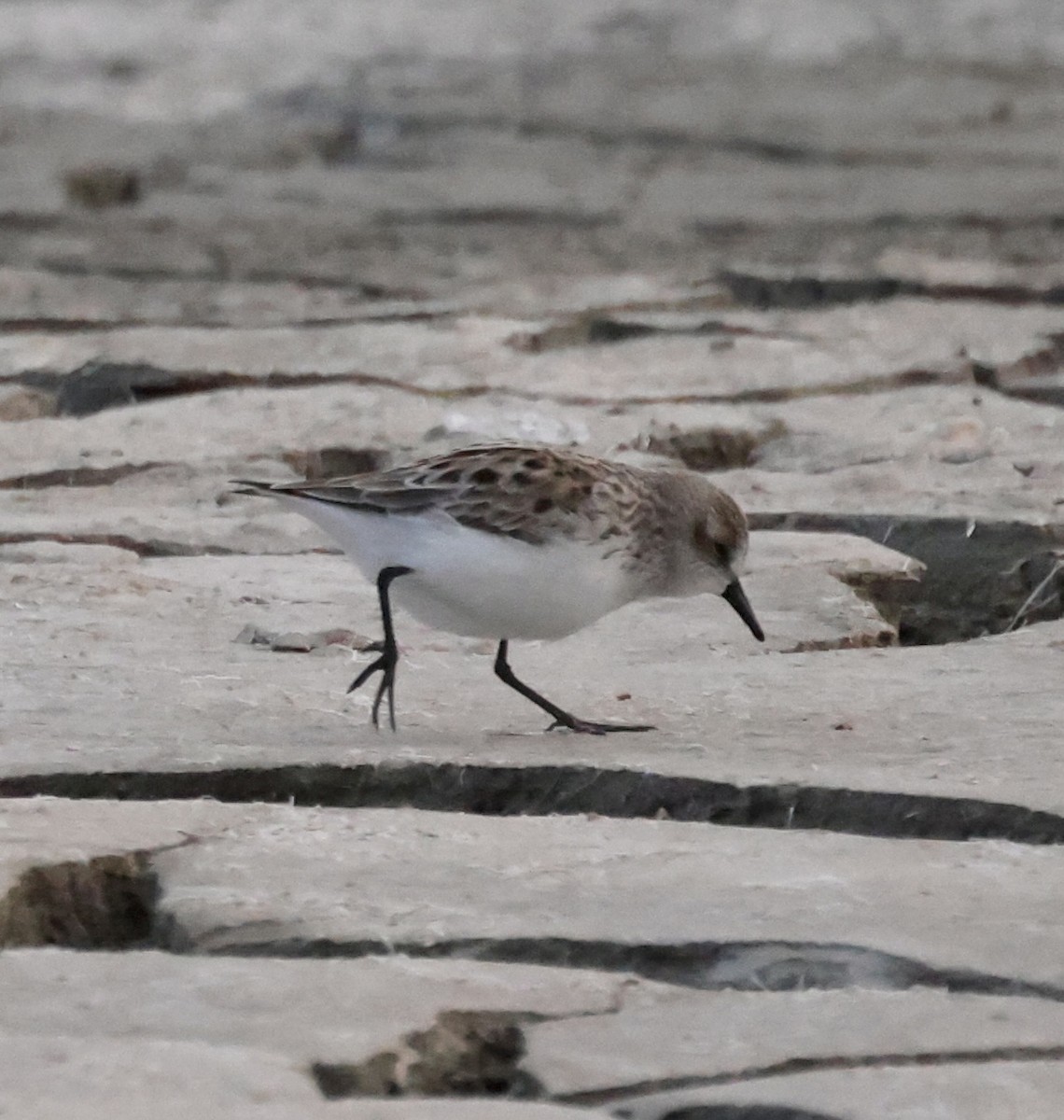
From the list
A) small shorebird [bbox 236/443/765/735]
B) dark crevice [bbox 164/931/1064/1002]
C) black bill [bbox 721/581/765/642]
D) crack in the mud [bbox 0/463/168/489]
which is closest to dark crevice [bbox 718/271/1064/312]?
crack in the mud [bbox 0/463/168/489]

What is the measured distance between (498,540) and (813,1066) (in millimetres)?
1290

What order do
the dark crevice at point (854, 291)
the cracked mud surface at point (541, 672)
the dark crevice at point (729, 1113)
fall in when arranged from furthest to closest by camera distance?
the dark crevice at point (854, 291) < the cracked mud surface at point (541, 672) < the dark crevice at point (729, 1113)

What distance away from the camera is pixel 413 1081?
2.06 meters

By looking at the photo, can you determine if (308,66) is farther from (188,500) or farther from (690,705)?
(690,705)

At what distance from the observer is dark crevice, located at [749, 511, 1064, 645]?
405 centimetres

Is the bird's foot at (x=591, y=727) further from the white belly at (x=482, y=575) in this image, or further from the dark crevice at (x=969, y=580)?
the dark crevice at (x=969, y=580)

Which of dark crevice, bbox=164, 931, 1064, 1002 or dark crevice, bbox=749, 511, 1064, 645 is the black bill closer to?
dark crevice, bbox=749, 511, 1064, 645

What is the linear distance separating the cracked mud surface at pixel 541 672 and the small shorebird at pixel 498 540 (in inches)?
5.2

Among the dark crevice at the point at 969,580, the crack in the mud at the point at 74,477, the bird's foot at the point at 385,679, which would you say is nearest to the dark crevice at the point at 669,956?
the bird's foot at the point at 385,679

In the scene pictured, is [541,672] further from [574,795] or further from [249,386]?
[249,386]

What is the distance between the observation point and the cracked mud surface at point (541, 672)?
2117 millimetres

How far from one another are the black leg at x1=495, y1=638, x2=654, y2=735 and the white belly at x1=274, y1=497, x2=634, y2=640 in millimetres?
80

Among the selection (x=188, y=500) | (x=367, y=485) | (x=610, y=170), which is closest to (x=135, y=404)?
(x=188, y=500)

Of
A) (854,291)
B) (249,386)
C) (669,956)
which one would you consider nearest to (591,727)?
(669,956)
